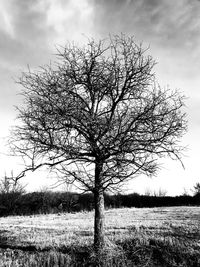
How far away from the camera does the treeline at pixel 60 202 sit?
120 feet

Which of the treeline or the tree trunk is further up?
the treeline

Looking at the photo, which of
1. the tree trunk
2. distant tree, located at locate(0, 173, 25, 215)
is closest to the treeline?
distant tree, located at locate(0, 173, 25, 215)

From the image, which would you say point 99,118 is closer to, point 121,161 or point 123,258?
point 121,161

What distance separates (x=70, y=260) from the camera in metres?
8.18

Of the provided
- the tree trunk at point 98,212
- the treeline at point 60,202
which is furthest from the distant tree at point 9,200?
the tree trunk at point 98,212

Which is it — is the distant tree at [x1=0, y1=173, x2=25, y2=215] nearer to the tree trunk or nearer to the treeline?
Result: the treeline

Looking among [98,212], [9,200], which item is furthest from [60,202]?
[98,212]

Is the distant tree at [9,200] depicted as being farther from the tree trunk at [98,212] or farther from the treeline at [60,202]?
the tree trunk at [98,212]

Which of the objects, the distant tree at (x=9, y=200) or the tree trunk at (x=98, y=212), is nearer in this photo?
the tree trunk at (x=98, y=212)

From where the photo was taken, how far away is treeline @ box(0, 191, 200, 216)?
36.5m

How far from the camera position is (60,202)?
124ft

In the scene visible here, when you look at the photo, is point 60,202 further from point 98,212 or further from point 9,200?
point 98,212

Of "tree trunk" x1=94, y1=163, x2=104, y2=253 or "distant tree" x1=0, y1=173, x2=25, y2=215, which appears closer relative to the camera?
"tree trunk" x1=94, y1=163, x2=104, y2=253

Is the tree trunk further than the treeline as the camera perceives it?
No
